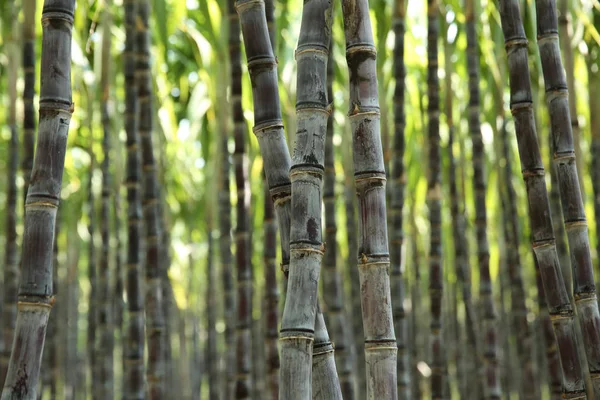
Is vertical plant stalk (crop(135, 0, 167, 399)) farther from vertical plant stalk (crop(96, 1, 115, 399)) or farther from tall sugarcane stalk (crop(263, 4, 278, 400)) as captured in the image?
vertical plant stalk (crop(96, 1, 115, 399))

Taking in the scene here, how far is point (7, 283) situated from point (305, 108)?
9.79 feet

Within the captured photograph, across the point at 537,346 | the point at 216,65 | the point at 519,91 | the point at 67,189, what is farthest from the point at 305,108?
the point at 67,189

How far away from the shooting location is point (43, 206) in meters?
1.56

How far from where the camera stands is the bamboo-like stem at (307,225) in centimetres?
139

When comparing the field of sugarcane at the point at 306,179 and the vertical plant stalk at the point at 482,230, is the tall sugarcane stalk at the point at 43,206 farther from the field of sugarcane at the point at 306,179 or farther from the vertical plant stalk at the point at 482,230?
the vertical plant stalk at the point at 482,230

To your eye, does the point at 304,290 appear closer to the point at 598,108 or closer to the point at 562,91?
the point at 562,91

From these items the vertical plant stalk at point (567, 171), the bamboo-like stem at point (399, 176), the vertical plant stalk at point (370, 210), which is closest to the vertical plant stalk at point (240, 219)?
the bamboo-like stem at point (399, 176)

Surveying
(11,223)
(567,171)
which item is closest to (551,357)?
(567,171)

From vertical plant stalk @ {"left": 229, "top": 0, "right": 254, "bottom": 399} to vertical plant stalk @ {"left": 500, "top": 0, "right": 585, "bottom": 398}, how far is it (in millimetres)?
1244

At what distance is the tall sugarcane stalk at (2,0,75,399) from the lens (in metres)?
1.50

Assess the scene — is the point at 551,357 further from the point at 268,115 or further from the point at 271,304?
the point at 268,115

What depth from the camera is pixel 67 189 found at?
757cm

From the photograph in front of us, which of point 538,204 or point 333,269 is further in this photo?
point 333,269

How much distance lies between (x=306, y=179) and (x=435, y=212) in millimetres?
2063
